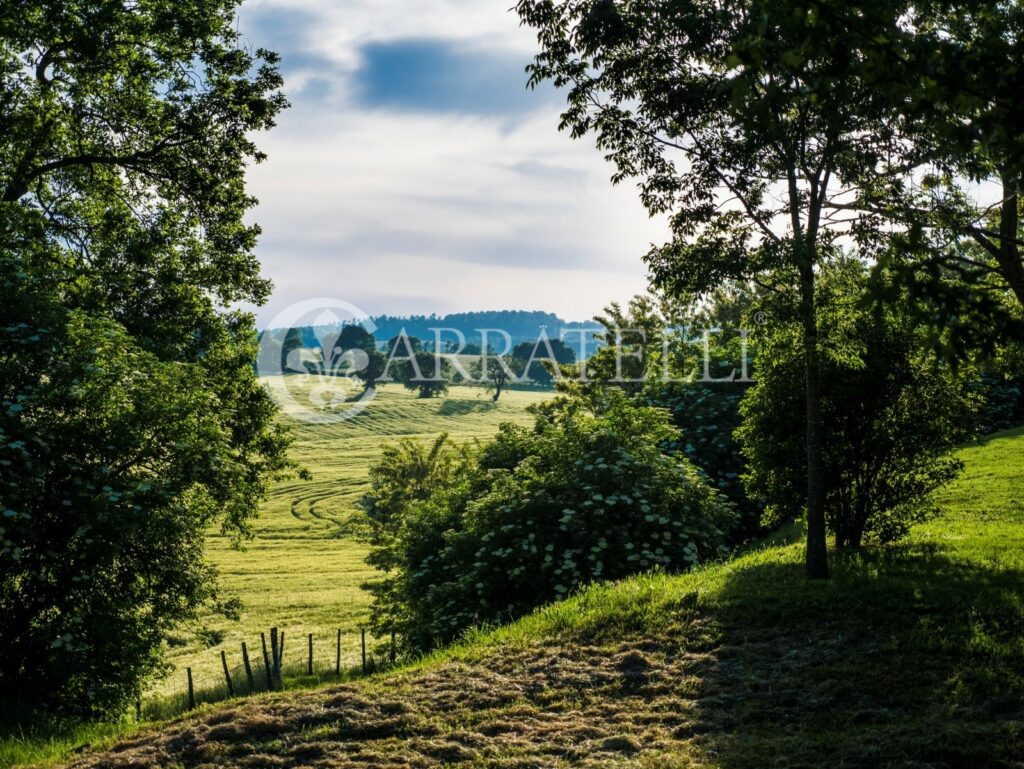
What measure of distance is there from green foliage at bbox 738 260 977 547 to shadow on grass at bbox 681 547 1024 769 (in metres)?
2.41

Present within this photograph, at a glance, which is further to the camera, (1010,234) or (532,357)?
(532,357)

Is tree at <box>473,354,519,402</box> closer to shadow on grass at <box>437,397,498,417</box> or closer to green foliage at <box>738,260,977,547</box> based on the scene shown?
shadow on grass at <box>437,397,498,417</box>

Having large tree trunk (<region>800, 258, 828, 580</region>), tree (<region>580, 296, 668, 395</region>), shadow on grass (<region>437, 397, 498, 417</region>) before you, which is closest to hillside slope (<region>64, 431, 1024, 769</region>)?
large tree trunk (<region>800, 258, 828, 580</region>)

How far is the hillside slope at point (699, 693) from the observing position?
25.3ft

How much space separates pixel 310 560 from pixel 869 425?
165 feet

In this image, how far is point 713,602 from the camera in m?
11.8

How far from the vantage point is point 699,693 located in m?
9.18

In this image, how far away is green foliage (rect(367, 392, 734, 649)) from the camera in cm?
1675

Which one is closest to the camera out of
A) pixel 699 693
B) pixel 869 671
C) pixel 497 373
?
pixel 869 671

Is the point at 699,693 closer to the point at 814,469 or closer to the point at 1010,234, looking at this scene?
the point at 814,469

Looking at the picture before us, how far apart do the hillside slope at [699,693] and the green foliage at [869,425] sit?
234 cm

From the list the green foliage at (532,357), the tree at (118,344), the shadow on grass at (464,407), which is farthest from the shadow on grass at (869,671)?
the green foliage at (532,357)

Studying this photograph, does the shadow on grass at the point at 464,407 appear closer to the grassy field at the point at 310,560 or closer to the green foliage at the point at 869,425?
the grassy field at the point at 310,560

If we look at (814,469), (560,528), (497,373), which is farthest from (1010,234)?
(497,373)
